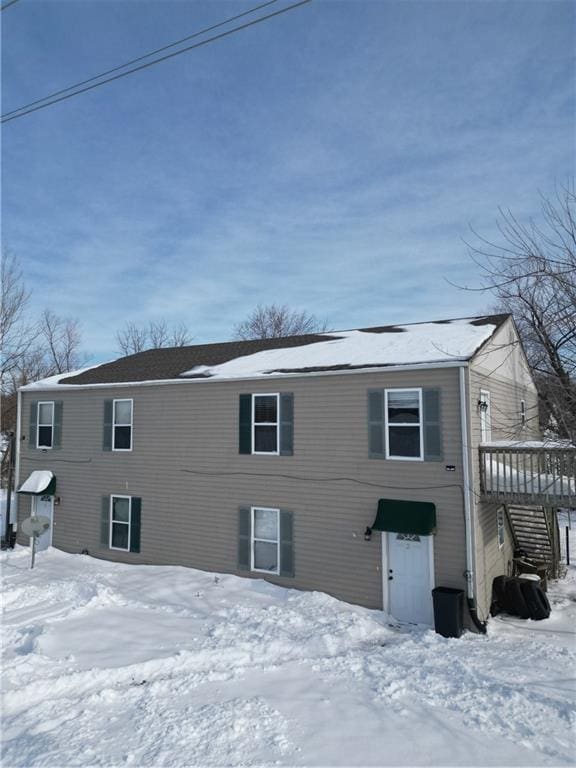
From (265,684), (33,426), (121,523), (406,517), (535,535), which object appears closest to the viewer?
(265,684)

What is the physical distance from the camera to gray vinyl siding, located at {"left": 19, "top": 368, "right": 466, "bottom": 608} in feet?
36.0

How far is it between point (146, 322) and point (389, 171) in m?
31.7

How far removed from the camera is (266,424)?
42.6 ft

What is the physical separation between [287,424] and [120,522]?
259 inches

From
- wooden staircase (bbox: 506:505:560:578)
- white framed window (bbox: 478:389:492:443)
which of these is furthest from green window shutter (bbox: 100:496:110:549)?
wooden staircase (bbox: 506:505:560:578)

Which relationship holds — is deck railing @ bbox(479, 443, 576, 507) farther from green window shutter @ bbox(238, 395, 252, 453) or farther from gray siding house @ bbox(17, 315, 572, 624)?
green window shutter @ bbox(238, 395, 252, 453)

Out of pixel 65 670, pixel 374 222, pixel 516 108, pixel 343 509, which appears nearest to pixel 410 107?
pixel 516 108

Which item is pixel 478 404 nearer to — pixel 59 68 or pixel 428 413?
pixel 428 413

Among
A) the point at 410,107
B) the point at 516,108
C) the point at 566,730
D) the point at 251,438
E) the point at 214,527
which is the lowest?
the point at 566,730

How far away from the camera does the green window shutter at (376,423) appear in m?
11.4

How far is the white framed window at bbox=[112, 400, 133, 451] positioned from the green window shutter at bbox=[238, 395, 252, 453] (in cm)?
409

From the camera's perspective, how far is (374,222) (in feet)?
64.9

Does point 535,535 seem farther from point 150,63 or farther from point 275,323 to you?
point 275,323

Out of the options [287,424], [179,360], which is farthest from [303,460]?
[179,360]
